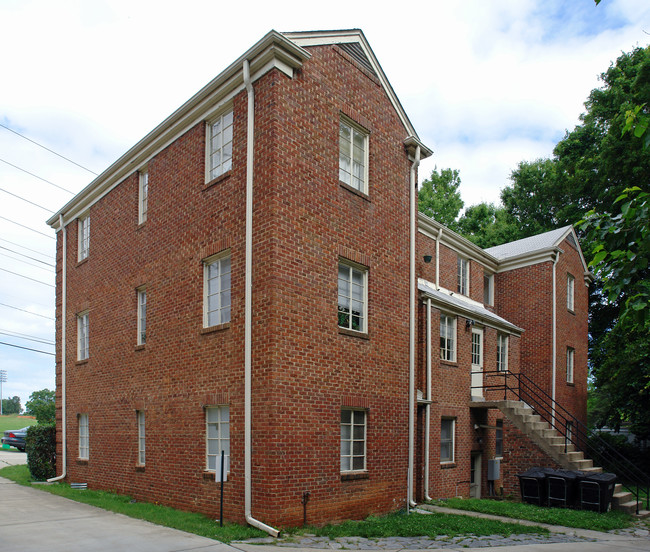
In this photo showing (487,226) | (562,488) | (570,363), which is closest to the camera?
(562,488)

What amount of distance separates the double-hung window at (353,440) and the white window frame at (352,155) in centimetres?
472

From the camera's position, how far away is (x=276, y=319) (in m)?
10.2

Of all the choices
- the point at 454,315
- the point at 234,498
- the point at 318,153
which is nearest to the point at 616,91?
the point at 454,315

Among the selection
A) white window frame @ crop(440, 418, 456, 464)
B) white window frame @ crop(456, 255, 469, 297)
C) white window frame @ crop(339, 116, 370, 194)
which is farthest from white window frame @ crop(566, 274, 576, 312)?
white window frame @ crop(339, 116, 370, 194)

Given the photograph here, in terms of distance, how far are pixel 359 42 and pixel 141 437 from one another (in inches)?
411

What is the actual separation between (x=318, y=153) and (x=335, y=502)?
665 centimetres

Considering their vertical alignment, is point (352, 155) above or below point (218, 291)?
above

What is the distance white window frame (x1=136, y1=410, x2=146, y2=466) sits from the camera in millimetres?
13875

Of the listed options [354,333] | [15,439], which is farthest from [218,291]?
[15,439]

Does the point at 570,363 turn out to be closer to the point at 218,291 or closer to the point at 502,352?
the point at 502,352

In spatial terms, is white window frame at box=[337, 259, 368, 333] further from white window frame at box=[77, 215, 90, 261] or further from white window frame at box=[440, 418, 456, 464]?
white window frame at box=[77, 215, 90, 261]

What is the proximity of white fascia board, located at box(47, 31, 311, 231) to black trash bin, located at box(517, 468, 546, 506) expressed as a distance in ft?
36.2

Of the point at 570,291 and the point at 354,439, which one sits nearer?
the point at 354,439

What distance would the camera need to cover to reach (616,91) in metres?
27.8
